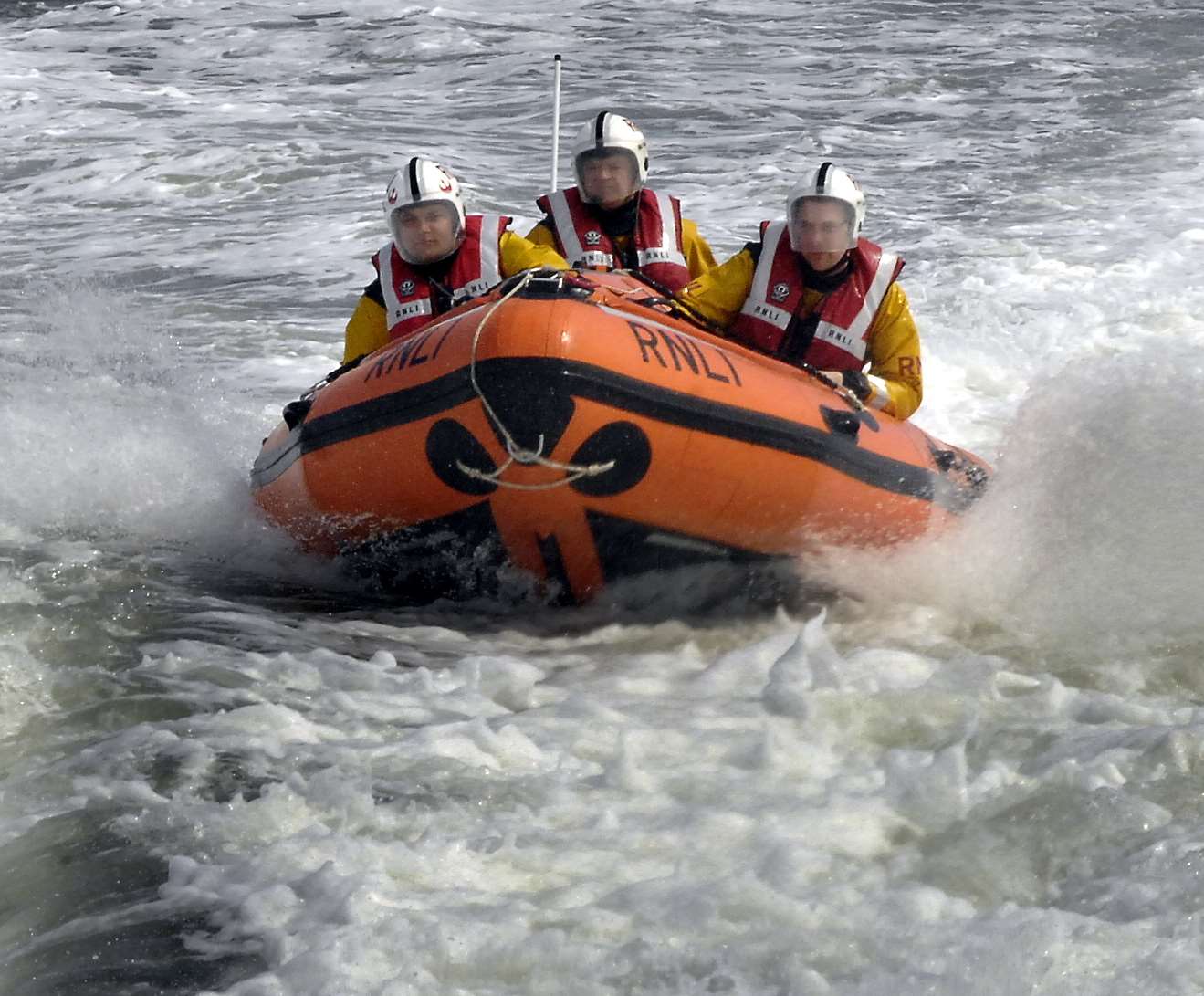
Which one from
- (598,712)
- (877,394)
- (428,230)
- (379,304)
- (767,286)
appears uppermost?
(428,230)

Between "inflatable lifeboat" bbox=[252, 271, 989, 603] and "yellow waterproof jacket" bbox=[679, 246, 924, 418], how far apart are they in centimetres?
31

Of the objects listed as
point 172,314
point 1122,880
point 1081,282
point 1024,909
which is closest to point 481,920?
point 1024,909

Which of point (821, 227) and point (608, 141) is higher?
point (608, 141)

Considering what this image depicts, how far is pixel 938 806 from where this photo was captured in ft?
10.2

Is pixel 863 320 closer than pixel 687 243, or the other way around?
pixel 863 320

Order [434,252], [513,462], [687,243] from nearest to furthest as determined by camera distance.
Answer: [513,462] < [434,252] < [687,243]

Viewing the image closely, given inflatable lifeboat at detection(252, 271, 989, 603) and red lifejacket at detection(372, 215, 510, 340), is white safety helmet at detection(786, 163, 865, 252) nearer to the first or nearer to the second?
inflatable lifeboat at detection(252, 271, 989, 603)

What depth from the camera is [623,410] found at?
396 cm

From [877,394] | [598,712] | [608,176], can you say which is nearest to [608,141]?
[608,176]

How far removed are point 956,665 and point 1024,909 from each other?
1188 mm

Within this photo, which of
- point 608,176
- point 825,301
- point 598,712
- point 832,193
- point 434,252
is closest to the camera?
point 598,712

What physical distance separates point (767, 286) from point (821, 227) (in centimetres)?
27

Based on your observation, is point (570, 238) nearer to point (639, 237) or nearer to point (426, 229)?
point (639, 237)

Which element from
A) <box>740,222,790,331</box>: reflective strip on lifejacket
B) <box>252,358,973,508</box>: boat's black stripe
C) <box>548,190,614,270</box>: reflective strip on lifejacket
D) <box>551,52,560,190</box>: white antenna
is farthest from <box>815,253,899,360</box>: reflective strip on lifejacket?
<box>551,52,560,190</box>: white antenna
